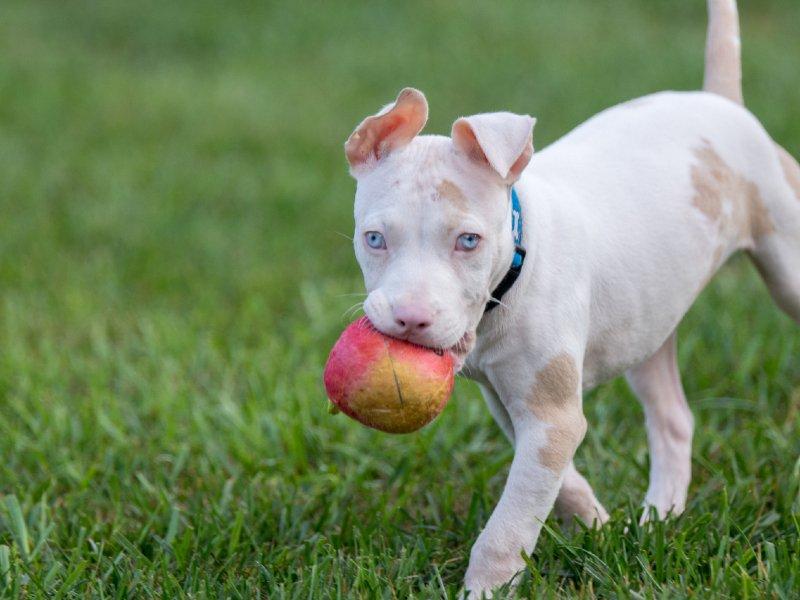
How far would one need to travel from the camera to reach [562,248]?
316 cm

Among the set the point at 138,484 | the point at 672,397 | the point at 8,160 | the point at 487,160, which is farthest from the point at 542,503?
the point at 8,160

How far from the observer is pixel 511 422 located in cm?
330

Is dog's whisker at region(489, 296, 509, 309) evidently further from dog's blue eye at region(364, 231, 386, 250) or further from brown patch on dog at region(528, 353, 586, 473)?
dog's blue eye at region(364, 231, 386, 250)

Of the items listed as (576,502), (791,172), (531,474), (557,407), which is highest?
(791,172)

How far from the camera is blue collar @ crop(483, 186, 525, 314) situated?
297cm

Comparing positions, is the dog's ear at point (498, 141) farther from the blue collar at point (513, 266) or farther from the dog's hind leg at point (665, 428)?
the dog's hind leg at point (665, 428)

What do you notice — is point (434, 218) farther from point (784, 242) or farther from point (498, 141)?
point (784, 242)

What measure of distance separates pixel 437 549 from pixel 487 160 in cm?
131

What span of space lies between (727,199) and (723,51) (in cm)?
71

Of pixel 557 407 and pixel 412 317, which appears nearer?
pixel 412 317

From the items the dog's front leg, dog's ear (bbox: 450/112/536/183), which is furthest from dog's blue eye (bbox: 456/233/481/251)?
the dog's front leg

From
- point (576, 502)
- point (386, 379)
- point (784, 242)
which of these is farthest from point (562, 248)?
point (784, 242)

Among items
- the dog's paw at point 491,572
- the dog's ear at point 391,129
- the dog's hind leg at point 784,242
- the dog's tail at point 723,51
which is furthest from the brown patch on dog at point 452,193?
the dog's tail at point 723,51

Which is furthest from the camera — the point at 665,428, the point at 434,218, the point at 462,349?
the point at 665,428
